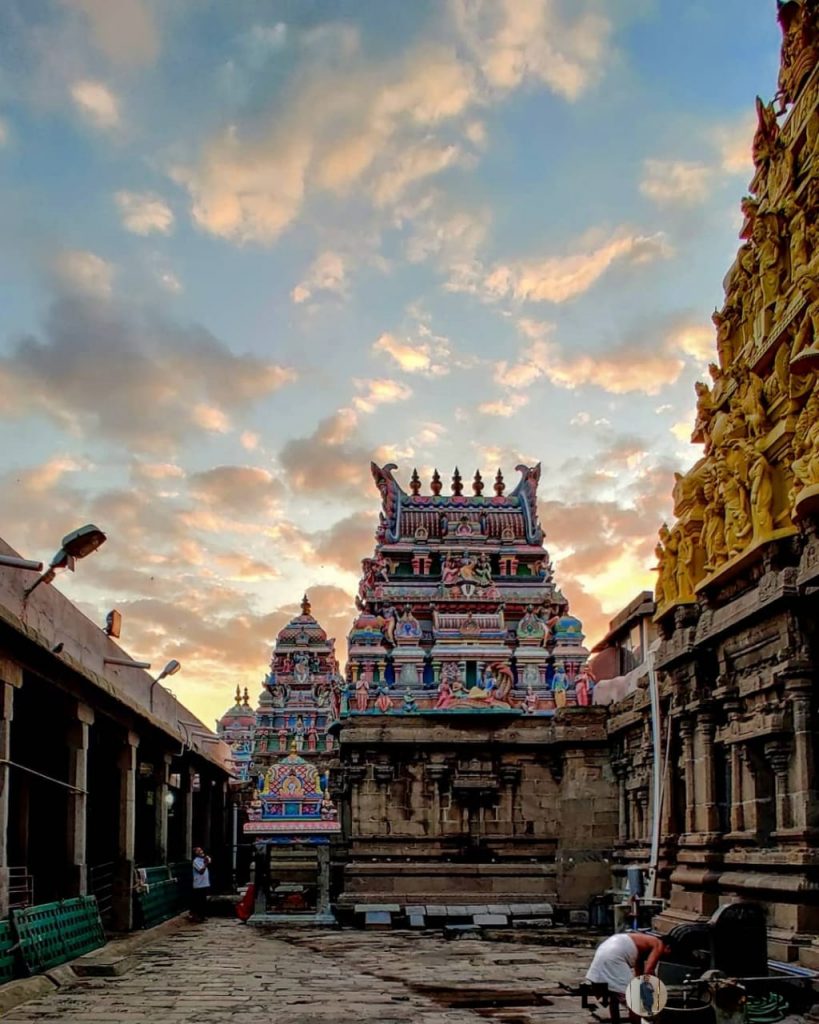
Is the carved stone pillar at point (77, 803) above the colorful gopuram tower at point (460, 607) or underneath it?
underneath

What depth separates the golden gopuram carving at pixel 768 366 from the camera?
14.7 m

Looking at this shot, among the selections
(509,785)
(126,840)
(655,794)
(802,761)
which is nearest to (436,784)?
(509,785)

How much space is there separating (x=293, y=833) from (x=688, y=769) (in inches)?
472

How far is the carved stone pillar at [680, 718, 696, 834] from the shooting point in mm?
17922

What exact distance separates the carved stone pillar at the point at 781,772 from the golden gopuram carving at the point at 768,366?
2408 mm

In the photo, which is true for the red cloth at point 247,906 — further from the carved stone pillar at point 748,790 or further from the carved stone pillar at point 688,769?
the carved stone pillar at point 748,790

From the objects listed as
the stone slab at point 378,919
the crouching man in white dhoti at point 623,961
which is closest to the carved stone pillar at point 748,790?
the crouching man in white dhoti at point 623,961

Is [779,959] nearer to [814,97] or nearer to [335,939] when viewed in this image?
[814,97]

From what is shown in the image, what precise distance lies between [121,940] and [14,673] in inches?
306

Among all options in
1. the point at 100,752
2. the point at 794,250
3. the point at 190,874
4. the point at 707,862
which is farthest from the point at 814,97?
the point at 190,874

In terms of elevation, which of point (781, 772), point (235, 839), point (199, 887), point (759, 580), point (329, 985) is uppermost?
point (759, 580)

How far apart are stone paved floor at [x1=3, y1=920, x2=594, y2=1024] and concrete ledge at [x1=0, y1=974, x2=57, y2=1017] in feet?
0.47

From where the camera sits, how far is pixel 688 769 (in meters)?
18.2

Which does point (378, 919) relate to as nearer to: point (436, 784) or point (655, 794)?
point (436, 784)
